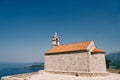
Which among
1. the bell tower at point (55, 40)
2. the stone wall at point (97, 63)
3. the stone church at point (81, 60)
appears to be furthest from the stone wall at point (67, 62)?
the bell tower at point (55, 40)

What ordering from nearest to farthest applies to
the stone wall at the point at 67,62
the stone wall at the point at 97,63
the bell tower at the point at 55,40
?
the stone wall at the point at 97,63
the stone wall at the point at 67,62
the bell tower at the point at 55,40

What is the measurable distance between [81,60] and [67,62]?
128 inches

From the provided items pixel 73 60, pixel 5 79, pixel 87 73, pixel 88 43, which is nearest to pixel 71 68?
pixel 73 60

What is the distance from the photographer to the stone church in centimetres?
2486

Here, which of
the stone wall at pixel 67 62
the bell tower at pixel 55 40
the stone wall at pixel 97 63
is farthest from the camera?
the bell tower at pixel 55 40

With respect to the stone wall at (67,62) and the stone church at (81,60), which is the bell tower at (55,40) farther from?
the stone church at (81,60)

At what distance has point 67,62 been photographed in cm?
2780

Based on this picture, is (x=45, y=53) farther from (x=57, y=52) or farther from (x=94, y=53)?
(x=94, y=53)

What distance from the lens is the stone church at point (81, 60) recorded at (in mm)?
24859

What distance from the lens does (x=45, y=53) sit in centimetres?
3325

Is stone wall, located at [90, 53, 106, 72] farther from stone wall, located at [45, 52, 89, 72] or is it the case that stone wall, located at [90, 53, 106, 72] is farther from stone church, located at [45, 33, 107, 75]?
stone wall, located at [45, 52, 89, 72]

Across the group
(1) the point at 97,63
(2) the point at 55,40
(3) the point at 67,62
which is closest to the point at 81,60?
(1) the point at 97,63

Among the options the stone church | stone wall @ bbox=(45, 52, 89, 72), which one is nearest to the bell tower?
stone wall @ bbox=(45, 52, 89, 72)

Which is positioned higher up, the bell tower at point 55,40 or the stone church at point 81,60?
the bell tower at point 55,40
